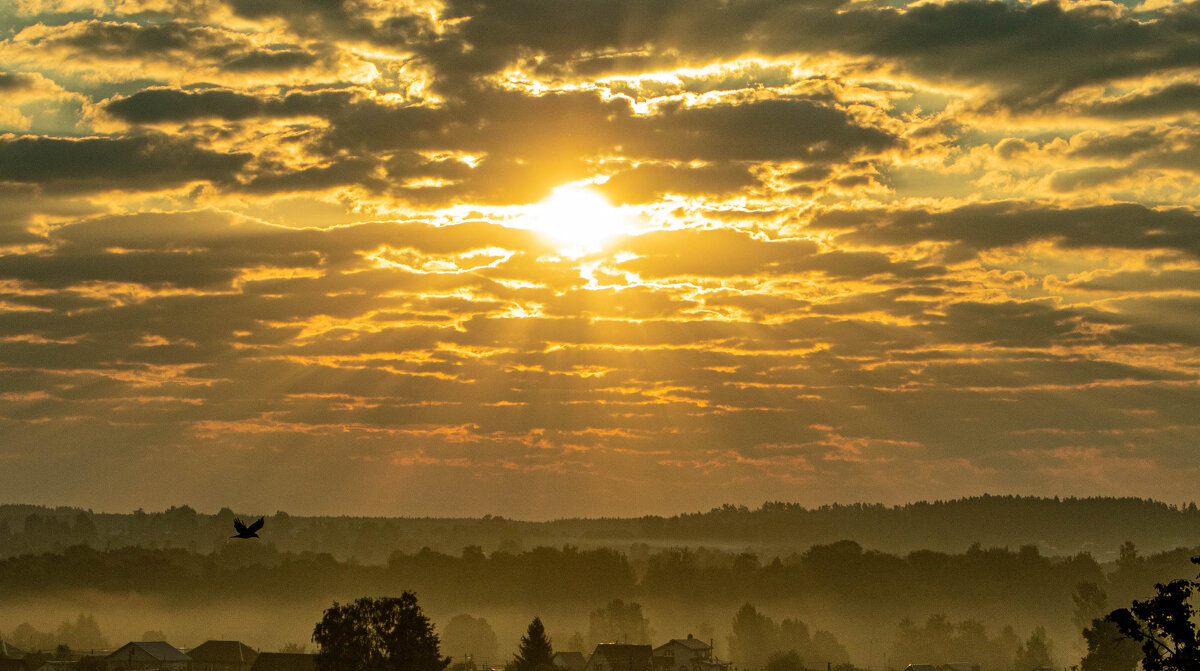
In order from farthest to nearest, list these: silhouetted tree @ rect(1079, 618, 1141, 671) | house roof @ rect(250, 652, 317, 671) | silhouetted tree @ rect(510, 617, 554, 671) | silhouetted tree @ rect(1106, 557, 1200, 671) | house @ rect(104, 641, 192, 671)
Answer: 1. house @ rect(104, 641, 192, 671)
2. house roof @ rect(250, 652, 317, 671)
3. silhouetted tree @ rect(1079, 618, 1141, 671)
4. silhouetted tree @ rect(510, 617, 554, 671)
5. silhouetted tree @ rect(1106, 557, 1200, 671)

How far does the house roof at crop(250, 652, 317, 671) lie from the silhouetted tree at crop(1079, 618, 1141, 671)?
339 feet

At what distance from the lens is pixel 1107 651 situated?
184750 millimetres

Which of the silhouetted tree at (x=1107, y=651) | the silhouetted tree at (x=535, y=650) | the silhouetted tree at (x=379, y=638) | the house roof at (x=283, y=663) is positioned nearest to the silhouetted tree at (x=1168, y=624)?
the silhouetted tree at (x=379, y=638)

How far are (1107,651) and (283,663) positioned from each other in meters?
110

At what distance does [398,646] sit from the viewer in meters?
145

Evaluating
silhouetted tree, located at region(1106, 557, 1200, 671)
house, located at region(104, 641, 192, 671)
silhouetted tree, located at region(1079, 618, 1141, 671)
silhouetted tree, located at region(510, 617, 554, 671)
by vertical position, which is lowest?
silhouetted tree, located at region(1106, 557, 1200, 671)

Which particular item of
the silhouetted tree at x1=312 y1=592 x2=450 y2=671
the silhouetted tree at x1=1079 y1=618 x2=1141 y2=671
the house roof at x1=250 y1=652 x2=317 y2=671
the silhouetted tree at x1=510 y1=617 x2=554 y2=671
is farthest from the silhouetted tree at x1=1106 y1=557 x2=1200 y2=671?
the house roof at x1=250 y1=652 x2=317 y2=671

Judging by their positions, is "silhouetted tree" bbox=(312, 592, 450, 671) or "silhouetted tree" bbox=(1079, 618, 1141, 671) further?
"silhouetted tree" bbox=(1079, 618, 1141, 671)

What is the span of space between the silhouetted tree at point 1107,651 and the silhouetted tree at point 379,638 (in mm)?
88668

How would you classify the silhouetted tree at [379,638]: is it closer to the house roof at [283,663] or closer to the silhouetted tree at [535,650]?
the silhouetted tree at [535,650]

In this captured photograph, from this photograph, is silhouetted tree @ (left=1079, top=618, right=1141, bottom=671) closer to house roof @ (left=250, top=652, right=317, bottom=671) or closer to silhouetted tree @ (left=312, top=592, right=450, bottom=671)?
silhouetted tree @ (left=312, top=592, right=450, bottom=671)

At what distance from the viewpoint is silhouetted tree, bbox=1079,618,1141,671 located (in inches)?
7160

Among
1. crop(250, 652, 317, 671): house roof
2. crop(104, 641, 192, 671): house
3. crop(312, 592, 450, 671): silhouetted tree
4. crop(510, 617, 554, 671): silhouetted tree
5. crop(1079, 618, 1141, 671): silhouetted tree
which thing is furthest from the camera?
crop(104, 641, 192, 671): house

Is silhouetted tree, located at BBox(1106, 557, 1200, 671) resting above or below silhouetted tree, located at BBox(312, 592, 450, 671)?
below
